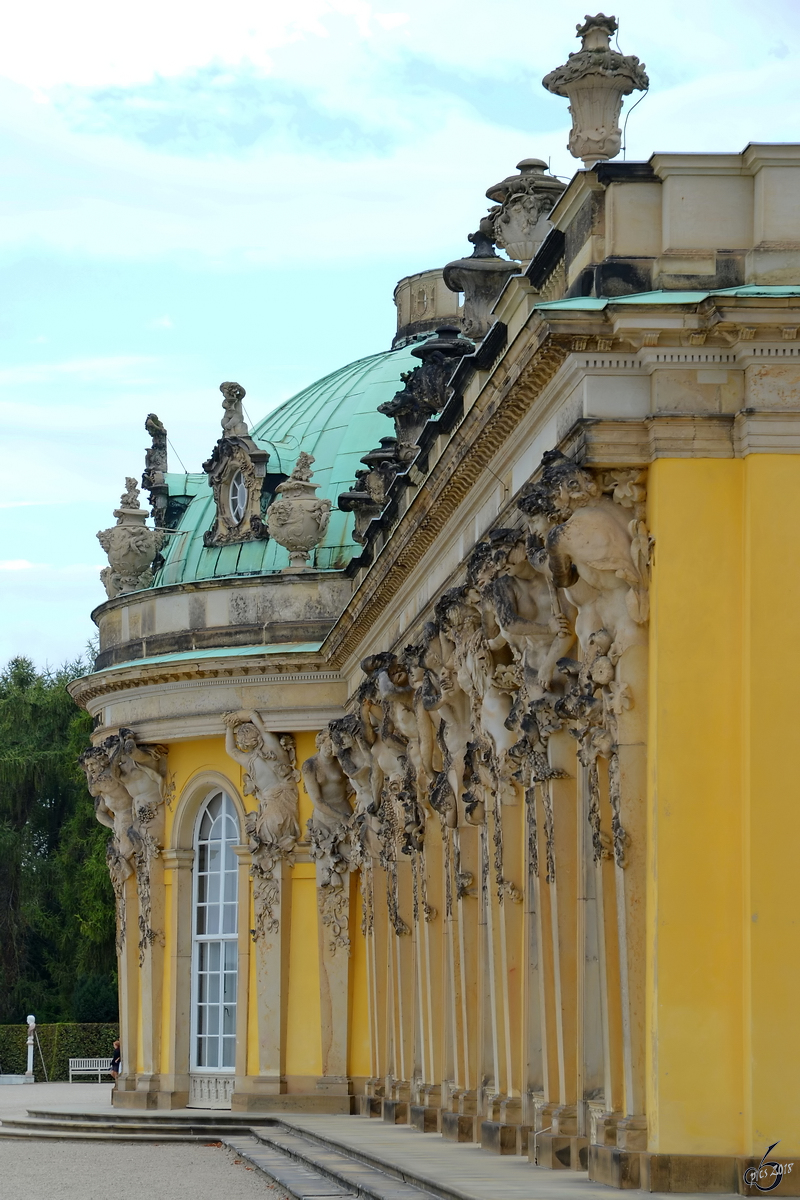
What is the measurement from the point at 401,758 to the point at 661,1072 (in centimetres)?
1088

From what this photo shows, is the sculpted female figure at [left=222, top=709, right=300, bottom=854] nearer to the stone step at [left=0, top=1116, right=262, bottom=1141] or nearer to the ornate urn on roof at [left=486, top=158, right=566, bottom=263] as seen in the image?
the stone step at [left=0, top=1116, right=262, bottom=1141]

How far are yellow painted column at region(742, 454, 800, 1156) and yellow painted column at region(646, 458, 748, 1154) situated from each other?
0.14m

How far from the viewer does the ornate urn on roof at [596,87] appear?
15.5 m

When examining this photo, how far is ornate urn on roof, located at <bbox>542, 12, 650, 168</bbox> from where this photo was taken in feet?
51.0

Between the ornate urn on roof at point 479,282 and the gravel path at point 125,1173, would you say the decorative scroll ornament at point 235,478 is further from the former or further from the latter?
the ornate urn on roof at point 479,282

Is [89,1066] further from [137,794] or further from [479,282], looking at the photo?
[479,282]

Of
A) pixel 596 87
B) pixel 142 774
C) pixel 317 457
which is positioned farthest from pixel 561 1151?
pixel 317 457

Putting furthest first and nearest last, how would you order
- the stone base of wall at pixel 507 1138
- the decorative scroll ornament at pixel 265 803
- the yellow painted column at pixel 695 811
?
the decorative scroll ornament at pixel 265 803 → the stone base of wall at pixel 507 1138 → the yellow painted column at pixel 695 811

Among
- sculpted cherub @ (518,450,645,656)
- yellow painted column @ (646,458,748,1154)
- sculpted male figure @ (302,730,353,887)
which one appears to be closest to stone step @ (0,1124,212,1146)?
sculpted male figure @ (302,730,353,887)

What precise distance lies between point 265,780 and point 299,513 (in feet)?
13.2

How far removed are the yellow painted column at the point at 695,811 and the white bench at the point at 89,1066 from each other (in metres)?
38.5

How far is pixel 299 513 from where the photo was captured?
30500 mm

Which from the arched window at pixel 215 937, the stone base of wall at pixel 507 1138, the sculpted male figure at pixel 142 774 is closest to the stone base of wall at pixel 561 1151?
the stone base of wall at pixel 507 1138

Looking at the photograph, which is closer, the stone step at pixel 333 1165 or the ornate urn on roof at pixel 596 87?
the stone step at pixel 333 1165
